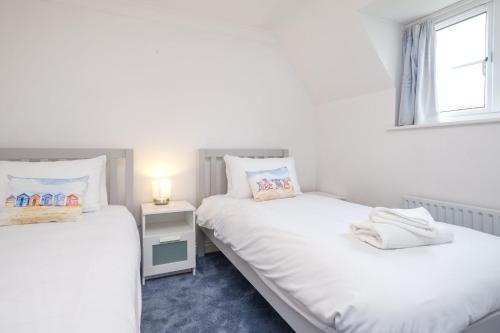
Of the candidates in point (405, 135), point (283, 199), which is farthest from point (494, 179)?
point (283, 199)

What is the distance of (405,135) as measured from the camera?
2346 millimetres

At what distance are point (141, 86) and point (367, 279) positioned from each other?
7.75ft

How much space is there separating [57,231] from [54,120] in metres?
1.17

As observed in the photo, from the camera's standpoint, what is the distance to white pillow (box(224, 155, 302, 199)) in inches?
97.0

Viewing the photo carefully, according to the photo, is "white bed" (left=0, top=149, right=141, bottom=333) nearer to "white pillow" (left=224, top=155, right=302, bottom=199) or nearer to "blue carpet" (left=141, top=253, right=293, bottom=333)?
"blue carpet" (left=141, top=253, right=293, bottom=333)

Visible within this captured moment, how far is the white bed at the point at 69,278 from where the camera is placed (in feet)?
2.43

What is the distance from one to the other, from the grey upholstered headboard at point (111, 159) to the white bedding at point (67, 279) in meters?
0.72

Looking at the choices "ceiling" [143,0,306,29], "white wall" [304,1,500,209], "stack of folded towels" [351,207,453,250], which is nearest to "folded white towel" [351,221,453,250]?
"stack of folded towels" [351,207,453,250]

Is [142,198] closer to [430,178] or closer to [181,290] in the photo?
[181,290]

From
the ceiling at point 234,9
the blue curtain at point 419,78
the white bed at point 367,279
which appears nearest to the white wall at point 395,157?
the blue curtain at point 419,78

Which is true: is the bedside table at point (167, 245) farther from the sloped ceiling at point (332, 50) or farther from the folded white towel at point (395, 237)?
the sloped ceiling at point (332, 50)

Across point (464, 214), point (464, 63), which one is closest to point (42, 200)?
point (464, 214)

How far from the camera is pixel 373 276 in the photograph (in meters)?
0.97

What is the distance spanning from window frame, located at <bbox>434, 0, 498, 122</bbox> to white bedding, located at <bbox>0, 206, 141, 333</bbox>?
2488 mm
